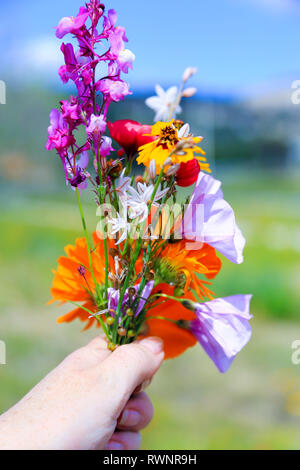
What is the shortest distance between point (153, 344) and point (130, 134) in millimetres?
332

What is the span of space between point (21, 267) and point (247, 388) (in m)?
2.36

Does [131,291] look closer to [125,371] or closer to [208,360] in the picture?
[125,371]

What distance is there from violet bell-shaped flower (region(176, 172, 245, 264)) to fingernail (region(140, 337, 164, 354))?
17cm

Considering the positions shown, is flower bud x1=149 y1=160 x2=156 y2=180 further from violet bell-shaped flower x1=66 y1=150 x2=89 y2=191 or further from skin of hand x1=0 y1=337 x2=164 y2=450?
skin of hand x1=0 y1=337 x2=164 y2=450

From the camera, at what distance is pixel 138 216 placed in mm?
657

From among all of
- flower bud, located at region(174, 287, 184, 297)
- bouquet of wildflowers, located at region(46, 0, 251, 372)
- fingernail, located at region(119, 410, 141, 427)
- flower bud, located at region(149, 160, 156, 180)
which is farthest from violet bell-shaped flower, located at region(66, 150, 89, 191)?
fingernail, located at region(119, 410, 141, 427)

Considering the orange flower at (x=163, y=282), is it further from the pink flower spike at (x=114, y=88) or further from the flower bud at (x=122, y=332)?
the pink flower spike at (x=114, y=88)

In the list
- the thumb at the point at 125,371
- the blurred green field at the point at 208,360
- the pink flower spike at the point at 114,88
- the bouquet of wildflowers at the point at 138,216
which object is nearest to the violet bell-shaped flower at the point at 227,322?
the bouquet of wildflowers at the point at 138,216

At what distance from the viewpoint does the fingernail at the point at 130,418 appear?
0.79 meters

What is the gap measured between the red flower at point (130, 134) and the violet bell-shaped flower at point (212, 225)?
4.2 inches

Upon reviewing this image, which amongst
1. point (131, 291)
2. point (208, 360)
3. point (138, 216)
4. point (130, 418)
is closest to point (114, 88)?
point (138, 216)

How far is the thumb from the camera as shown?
2.23 ft

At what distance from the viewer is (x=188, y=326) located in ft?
2.54

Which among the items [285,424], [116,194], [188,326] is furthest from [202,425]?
[116,194]
